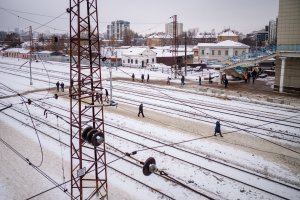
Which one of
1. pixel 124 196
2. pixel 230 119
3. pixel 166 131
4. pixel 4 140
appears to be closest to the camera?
pixel 124 196

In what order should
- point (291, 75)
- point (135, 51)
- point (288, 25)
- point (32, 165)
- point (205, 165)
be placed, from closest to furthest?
point (205, 165)
point (32, 165)
point (288, 25)
point (291, 75)
point (135, 51)

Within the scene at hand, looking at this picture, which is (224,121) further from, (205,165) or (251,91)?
(251,91)

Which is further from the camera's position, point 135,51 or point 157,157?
point 135,51

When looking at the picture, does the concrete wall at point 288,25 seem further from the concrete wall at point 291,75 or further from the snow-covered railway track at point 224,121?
the snow-covered railway track at point 224,121

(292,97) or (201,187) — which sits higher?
(292,97)

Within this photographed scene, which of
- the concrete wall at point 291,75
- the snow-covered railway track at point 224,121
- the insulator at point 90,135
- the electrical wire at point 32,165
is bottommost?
the electrical wire at point 32,165

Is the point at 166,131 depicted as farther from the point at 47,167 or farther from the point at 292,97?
the point at 292,97

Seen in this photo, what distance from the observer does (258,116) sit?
23.9 metres

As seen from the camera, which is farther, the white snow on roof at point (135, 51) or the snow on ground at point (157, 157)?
the white snow on roof at point (135, 51)

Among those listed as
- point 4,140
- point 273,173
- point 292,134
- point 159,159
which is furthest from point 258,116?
point 4,140

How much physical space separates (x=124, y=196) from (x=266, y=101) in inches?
878

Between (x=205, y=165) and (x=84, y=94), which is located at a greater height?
(x=84, y=94)

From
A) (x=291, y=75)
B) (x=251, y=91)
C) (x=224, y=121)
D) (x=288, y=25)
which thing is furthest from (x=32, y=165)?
(x=288, y=25)

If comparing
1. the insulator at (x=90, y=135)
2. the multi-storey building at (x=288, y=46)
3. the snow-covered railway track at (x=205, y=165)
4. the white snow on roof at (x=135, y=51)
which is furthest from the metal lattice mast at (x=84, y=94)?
the white snow on roof at (x=135, y=51)
